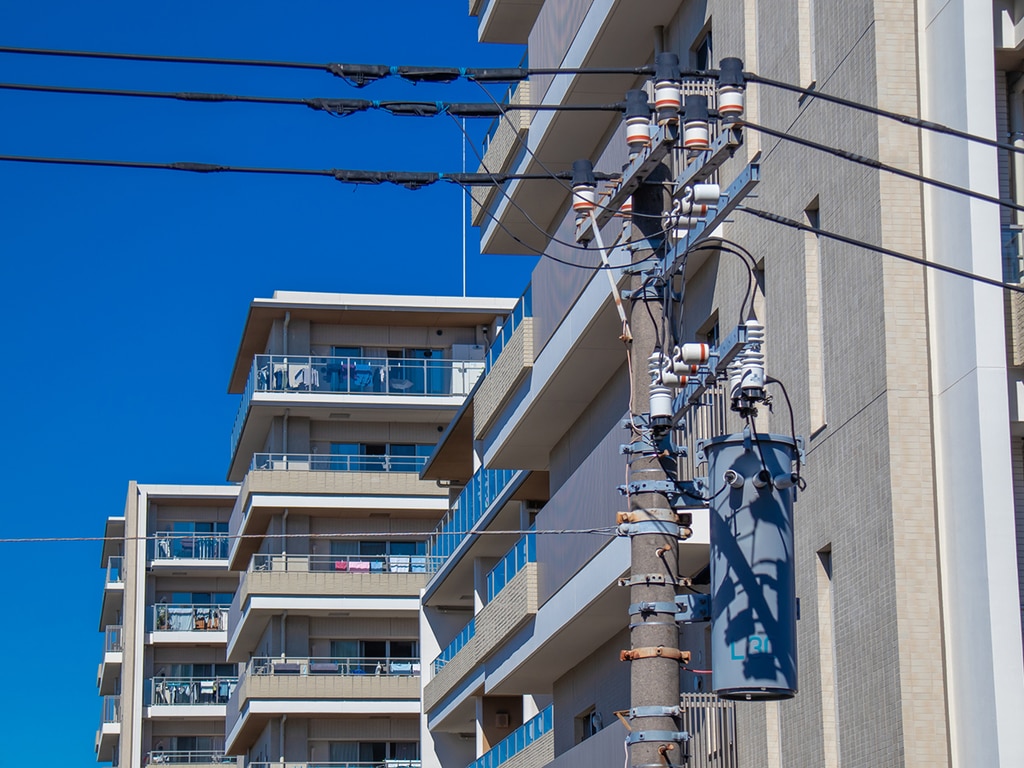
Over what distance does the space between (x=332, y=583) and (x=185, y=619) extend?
19578 millimetres

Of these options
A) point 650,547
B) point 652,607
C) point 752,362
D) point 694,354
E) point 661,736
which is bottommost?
point 661,736

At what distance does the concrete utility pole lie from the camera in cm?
1321

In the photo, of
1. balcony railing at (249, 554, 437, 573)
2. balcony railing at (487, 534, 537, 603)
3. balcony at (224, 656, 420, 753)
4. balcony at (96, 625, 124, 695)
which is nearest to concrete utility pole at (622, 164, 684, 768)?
balcony railing at (487, 534, 537, 603)

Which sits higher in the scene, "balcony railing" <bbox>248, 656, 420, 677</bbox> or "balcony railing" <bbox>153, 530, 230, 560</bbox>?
"balcony railing" <bbox>153, 530, 230, 560</bbox>

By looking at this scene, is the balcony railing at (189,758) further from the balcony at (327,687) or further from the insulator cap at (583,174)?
the insulator cap at (583,174)

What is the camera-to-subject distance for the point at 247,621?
208ft

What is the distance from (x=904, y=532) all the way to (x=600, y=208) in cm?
476

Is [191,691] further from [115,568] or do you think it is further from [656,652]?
[656,652]

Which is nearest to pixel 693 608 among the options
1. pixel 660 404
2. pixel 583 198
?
pixel 660 404

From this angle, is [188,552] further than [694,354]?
Yes

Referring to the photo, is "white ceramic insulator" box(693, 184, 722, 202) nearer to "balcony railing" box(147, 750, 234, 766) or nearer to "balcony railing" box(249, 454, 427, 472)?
"balcony railing" box(249, 454, 427, 472)

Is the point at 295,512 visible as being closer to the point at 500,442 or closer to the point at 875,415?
the point at 500,442

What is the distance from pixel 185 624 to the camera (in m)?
79.9

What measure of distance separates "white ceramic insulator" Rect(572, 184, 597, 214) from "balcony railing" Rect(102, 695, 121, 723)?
265 feet
